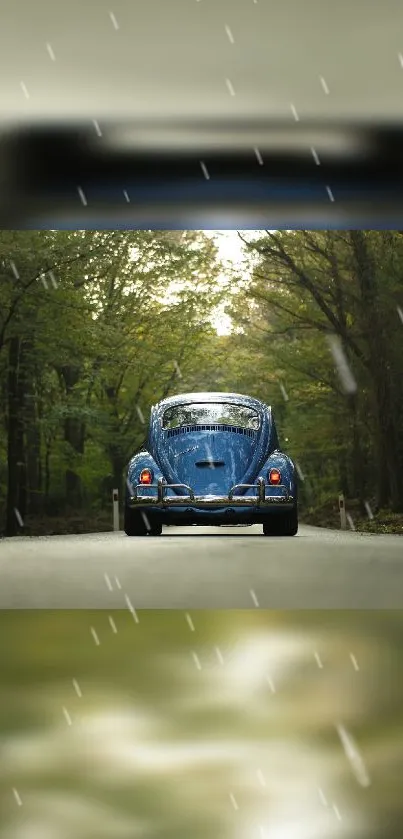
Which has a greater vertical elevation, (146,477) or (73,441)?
→ (73,441)

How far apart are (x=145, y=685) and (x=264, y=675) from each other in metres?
0.67

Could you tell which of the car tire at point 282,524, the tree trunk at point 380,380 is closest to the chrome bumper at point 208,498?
the car tire at point 282,524

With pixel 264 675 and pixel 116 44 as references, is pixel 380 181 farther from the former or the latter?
pixel 264 675

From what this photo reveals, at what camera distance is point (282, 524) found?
681 inches

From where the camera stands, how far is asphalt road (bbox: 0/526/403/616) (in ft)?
33.2

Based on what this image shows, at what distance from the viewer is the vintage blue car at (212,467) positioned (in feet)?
49.9

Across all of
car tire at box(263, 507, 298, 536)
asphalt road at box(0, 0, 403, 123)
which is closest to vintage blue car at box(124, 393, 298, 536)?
car tire at box(263, 507, 298, 536)

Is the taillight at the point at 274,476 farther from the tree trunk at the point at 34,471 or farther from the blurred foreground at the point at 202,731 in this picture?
the tree trunk at the point at 34,471

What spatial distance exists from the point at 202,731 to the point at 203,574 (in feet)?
22.9

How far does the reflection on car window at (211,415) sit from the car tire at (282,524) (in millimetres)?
1549

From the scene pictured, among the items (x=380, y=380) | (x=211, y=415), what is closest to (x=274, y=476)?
(x=211, y=415)

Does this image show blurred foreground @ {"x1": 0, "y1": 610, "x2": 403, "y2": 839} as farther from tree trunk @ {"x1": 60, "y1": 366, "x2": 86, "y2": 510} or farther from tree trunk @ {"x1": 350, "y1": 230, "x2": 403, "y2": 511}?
tree trunk @ {"x1": 60, "y1": 366, "x2": 86, "y2": 510}

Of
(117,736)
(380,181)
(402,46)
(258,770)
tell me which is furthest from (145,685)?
(380,181)

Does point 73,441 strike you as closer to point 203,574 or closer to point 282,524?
point 282,524
